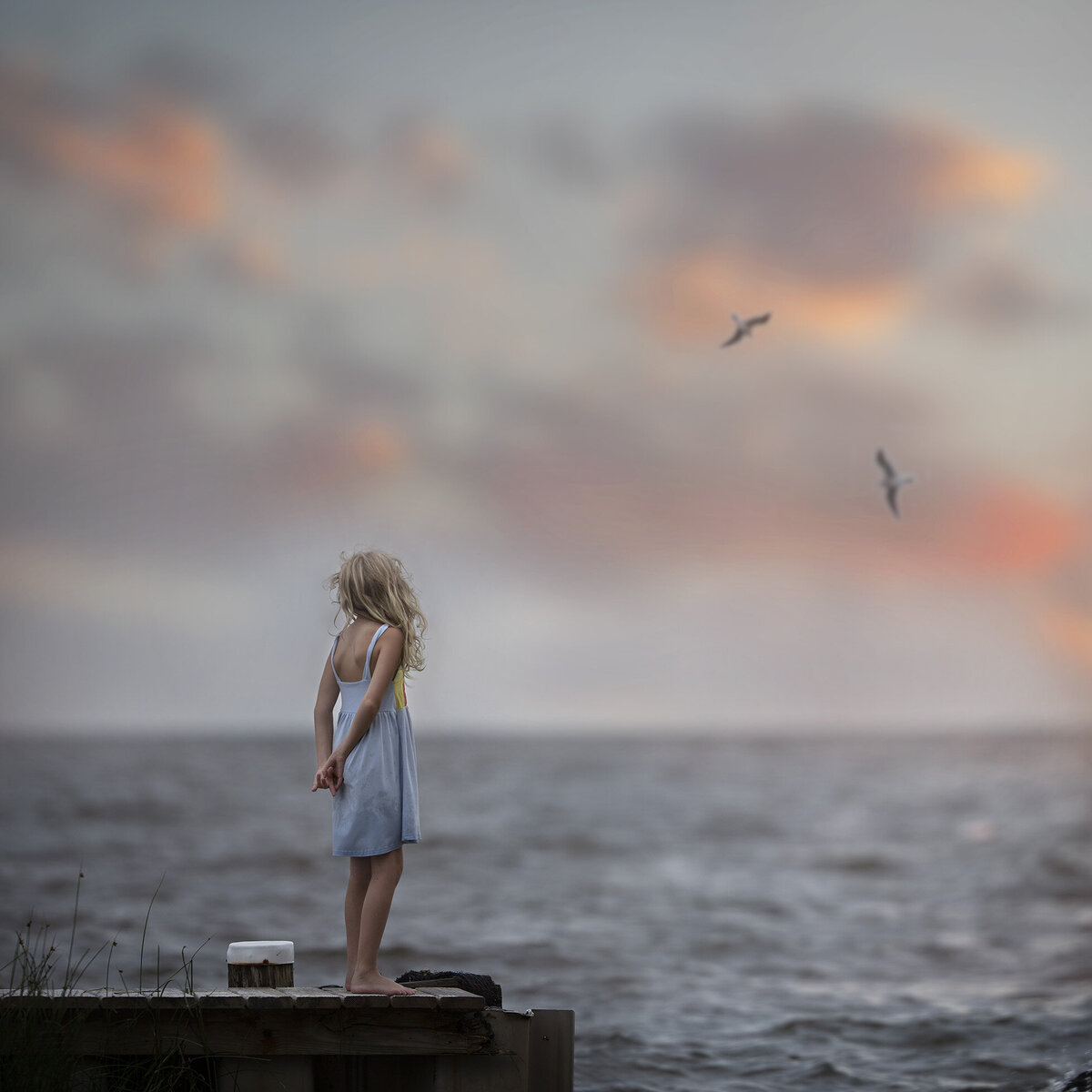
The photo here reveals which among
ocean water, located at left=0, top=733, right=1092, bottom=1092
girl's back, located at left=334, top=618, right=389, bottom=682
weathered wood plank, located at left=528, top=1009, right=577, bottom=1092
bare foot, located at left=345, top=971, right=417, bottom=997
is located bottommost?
ocean water, located at left=0, top=733, right=1092, bottom=1092

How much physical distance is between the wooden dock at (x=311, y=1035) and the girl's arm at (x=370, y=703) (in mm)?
823

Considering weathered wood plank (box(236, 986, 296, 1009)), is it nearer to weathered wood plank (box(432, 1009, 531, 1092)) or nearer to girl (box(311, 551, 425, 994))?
girl (box(311, 551, 425, 994))

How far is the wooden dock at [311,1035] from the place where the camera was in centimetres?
543

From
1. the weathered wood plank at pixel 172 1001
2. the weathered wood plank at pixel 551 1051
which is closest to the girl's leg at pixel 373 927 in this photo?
the weathered wood plank at pixel 172 1001

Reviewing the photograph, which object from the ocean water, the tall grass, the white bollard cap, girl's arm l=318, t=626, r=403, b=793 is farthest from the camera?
the ocean water

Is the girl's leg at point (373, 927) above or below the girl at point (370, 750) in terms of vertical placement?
below

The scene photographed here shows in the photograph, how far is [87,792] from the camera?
47.7 m

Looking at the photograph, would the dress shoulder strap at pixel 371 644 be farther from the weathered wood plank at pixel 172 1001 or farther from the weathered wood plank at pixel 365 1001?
the weathered wood plank at pixel 172 1001

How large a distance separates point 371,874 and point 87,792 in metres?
44.8

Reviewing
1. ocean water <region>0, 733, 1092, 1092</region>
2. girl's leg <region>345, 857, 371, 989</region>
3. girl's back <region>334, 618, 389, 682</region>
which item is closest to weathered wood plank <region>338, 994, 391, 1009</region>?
girl's leg <region>345, 857, 371, 989</region>

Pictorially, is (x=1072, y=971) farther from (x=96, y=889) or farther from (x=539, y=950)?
(x=96, y=889)

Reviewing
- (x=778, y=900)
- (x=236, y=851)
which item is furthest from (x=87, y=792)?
(x=778, y=900)

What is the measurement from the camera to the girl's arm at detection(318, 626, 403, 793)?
18.1 feet

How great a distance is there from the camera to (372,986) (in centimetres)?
555
